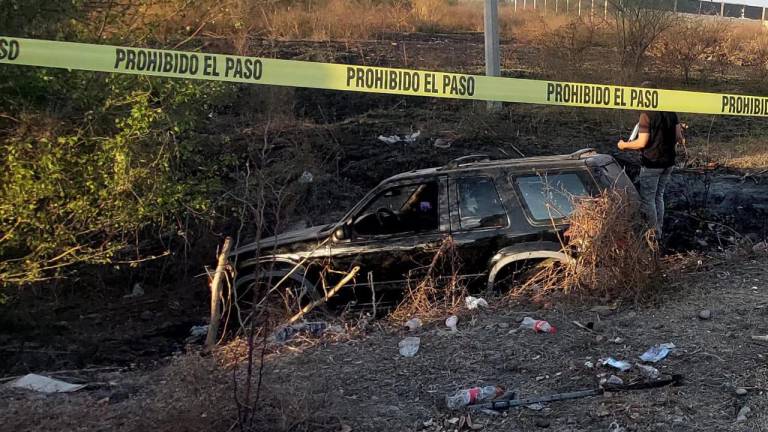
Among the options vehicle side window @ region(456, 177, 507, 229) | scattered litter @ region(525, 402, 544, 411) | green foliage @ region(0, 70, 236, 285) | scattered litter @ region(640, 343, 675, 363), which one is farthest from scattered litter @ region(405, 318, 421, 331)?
green foliage @ region(0, 70, 236, 285)

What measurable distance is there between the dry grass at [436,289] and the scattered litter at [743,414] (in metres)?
2.43

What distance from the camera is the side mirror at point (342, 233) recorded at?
6.62 m

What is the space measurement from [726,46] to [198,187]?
21906 millimetres

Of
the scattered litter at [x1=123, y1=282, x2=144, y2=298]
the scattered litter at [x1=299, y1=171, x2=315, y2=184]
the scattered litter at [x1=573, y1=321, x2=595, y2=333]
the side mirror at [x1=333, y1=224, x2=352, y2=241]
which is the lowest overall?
the scattered litter at [x1=123, y1=282, x2=144, y2=298]

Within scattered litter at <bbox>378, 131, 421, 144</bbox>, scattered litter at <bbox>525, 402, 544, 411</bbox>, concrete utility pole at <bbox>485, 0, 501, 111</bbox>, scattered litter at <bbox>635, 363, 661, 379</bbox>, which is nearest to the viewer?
scattered litter at <bbox>525, 402, 544, 411</bbox>

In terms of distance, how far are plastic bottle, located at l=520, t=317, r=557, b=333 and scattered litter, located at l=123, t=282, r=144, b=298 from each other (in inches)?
201

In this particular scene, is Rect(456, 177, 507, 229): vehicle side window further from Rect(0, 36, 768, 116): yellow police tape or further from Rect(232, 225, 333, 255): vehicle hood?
Rect(232, 225, 333, 255): vehicle hood

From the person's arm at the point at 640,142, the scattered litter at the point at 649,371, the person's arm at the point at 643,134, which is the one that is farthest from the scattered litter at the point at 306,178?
the scattered litter at the point at 649,371

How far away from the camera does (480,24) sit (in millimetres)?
30344

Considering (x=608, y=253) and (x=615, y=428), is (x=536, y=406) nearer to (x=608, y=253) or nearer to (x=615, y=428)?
(x=615, y=428)

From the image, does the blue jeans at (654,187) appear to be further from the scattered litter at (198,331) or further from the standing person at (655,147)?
the scattered litter at (198,331)

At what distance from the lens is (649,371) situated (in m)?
4.33

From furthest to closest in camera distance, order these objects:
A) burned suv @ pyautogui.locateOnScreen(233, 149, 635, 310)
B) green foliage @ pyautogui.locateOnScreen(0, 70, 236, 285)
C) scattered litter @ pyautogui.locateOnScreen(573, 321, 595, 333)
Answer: burned suv @ pyautogui.locateOnScreen(233, 149, 635, 310) → green foliage @ pyautogui.locateOnScreen(0, 70, 236, 285) → scattered litter @ pyautogui.locateOnScreen(573, 321, 595, 333)

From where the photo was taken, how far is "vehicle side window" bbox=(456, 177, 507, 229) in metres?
6.41
